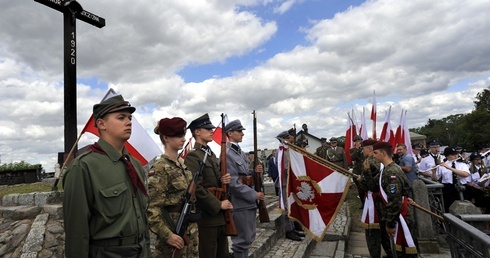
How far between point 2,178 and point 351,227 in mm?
10770

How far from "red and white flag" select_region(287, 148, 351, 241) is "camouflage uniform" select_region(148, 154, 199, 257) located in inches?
109

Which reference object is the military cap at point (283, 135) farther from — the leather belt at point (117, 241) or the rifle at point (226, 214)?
the leather belt at point (117, 241)

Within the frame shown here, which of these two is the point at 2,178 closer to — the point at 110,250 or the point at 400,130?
the point at 110,250

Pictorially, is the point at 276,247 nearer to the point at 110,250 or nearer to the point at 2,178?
the point at 110,250

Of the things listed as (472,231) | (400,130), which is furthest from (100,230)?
(400,130)

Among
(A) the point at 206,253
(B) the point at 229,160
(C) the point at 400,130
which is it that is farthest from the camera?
(C) the point at 400,130

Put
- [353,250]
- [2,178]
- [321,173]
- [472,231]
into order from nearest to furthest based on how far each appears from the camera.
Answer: [472,231] < [321,173] < [353,250] < [2,178]

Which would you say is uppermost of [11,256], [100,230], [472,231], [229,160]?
[229,160]

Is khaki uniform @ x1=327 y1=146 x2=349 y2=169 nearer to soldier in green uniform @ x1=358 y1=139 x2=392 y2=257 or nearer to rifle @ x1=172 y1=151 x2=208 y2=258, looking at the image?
soldier in green uniform @ x1=358 y1=139 x2=392 y2=257

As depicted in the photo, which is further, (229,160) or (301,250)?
(301,250)

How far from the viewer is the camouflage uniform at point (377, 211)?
5094mm

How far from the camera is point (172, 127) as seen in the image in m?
3.13

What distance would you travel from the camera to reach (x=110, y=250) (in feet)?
6.32

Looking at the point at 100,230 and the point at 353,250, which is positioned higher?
the point at 100,230
